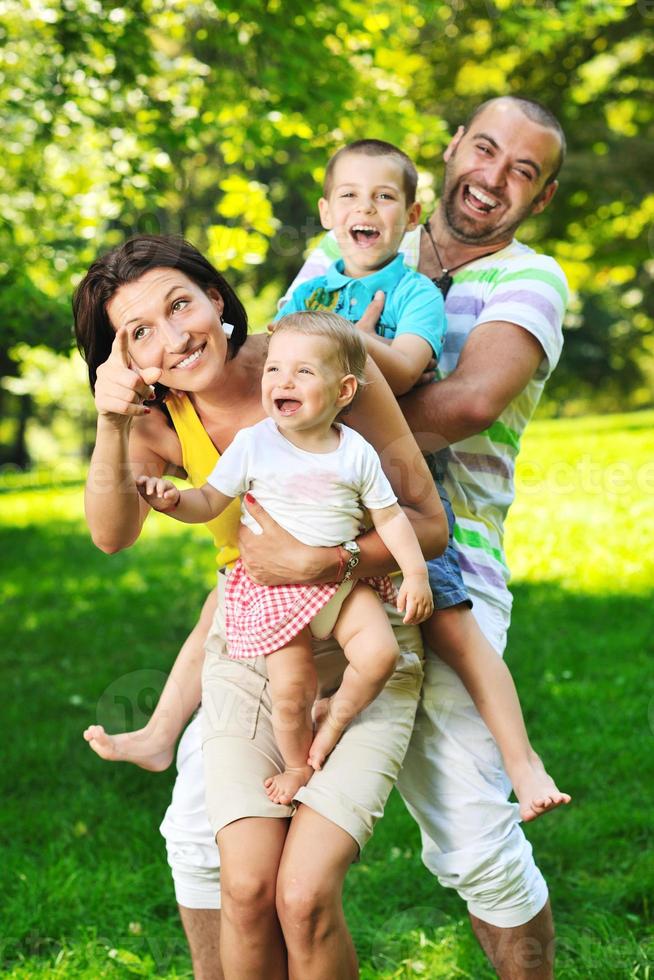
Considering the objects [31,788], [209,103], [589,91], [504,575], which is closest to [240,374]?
[504,575]

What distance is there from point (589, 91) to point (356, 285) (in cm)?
1405

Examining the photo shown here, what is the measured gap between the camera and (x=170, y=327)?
98.6 inches

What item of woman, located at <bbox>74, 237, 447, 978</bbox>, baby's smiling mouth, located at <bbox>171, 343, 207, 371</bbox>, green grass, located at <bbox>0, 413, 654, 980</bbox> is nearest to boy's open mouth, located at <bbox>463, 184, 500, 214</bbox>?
woman, located at <bbox>74, 237, 447, 978</bbox>

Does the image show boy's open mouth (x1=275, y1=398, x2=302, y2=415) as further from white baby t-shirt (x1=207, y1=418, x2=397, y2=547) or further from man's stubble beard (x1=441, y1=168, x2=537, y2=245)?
man's stubble beard (x1=441, y1=168, x2=537, y2=245)

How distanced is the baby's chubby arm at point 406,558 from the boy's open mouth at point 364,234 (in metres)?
0.79

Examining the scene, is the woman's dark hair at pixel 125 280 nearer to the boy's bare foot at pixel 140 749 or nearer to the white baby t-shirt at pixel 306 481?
the white baby t-shirt at pixel 306 481

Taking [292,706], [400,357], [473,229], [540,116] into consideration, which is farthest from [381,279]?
[292,706]

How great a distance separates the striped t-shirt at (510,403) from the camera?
291 cm

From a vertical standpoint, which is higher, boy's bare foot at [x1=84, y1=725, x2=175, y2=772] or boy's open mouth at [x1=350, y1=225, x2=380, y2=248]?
boy's open mouth at [x1=350, y1=225, x2=380, y2=248]

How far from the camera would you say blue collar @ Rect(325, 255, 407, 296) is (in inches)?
111

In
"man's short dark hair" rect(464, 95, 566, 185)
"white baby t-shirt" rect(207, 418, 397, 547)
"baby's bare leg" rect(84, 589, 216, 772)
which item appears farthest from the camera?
"man's short dark hair" rect(464, 95, 566, 185)

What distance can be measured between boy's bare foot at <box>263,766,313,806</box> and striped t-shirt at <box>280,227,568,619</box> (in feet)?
2.25

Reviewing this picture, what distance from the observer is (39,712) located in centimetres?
598

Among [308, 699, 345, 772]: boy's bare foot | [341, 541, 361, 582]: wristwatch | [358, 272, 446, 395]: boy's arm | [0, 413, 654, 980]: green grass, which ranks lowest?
[0, 413, 654, 980]: green grass
